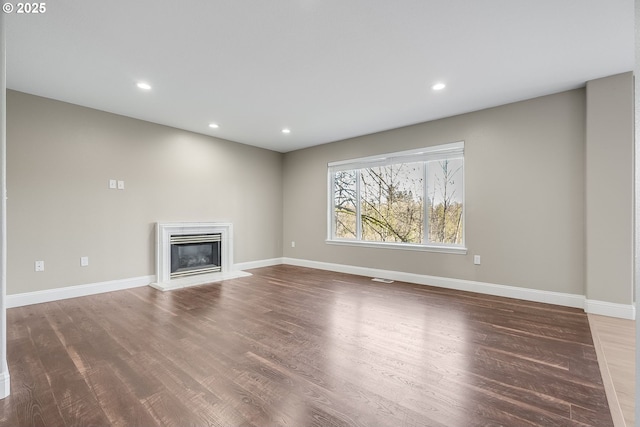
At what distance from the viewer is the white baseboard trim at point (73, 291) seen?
11.1 feet

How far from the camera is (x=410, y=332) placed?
104 inches

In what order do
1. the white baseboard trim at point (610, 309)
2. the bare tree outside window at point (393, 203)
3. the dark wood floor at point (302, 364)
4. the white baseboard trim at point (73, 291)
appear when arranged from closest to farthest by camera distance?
the dark wood floor at point (302, 364), the white baseboard trim at point (610, 309), the white baseboard trim at point (73, 291), the bare tree outside window at point (393, 203)

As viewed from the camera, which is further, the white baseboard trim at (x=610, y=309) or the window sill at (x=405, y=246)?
the window sill at (x=405, y=246)

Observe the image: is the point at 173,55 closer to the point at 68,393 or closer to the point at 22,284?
the point at 68,393

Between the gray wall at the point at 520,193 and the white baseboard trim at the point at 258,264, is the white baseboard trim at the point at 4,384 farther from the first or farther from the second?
the gray wall at the point at 520,193

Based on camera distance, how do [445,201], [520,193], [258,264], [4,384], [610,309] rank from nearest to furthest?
[4,384], [610,309], [520,193], [445,201], [258,264]

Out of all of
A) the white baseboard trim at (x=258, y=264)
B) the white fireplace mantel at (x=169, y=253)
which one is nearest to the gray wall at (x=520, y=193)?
the white baseboard trim at (x=258, y=264)

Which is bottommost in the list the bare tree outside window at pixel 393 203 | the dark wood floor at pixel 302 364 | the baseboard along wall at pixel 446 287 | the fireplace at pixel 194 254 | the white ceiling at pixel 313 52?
the dark wood floor at pixel 302 364

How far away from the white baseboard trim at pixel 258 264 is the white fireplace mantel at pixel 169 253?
0.65 ft

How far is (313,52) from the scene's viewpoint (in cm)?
259

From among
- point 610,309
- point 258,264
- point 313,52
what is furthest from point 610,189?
point 258,264

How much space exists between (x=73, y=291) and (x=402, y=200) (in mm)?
4955

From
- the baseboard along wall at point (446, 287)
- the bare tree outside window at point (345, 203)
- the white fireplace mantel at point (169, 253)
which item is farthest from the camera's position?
the bare tree outside window at point (345, 203)

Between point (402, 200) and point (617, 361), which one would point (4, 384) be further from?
point (402, 200)
